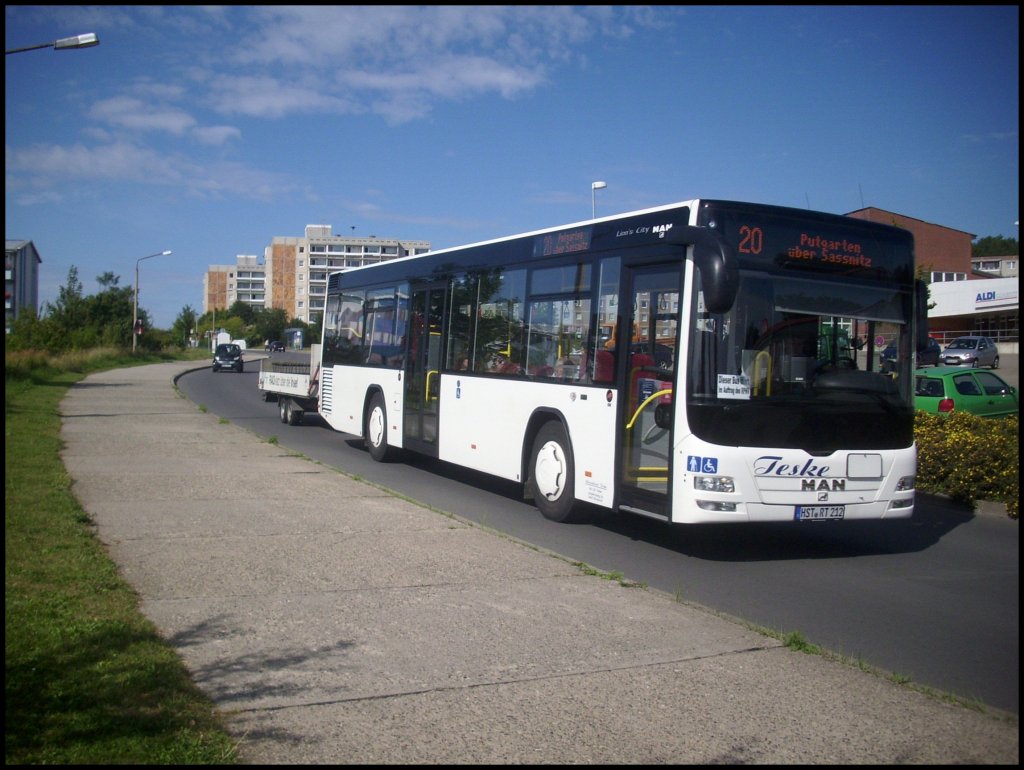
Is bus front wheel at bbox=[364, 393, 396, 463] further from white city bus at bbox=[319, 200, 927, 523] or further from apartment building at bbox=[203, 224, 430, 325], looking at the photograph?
apartment building at bbox=[203, 224, 430, 325]

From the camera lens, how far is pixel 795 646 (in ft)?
19.5

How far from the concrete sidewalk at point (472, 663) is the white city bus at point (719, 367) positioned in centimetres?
147

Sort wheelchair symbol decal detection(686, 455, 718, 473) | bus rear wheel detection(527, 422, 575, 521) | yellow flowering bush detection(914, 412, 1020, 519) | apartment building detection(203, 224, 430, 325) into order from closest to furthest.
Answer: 1. wheelchair symbol decal detection(686, 455, 718, 473)
2. bus rear wheel detection(527, 422, 575, 521)
3. yellow flowering bush detection(914, 412, 1020, 519)
4. apartment building detection(203, 224, 430, 325)

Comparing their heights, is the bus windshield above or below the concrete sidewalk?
above

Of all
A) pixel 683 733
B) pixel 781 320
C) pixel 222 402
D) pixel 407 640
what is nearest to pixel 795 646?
pixel 683 733

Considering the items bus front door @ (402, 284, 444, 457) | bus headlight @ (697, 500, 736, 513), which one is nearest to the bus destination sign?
bus headlight @ (697, 500, 736, 513)

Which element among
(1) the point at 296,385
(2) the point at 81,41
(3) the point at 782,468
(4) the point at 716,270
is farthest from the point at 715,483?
(1) the point at 296,385

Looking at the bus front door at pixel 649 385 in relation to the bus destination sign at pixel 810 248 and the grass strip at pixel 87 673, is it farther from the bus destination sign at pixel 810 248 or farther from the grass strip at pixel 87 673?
the grass strip at pixel 87 673

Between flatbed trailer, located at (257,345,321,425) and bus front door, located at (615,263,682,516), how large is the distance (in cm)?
1335

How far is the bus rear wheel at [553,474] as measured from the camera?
10.4m

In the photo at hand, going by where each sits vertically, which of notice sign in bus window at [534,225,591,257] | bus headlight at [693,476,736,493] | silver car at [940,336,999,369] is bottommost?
bus headlight at [693,476,736,493]

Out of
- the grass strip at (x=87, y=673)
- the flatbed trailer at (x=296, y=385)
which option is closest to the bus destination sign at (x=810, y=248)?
the grass strip at (x=87, y=673)

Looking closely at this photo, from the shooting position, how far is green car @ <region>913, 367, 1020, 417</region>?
17958 mm

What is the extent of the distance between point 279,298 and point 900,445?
532ft
